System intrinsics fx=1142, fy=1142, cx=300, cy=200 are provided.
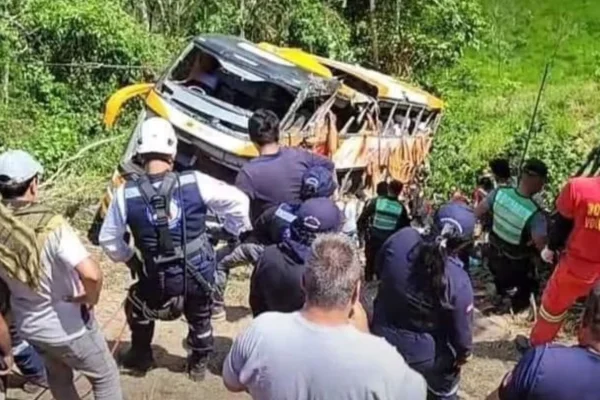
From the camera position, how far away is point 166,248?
6082 mm

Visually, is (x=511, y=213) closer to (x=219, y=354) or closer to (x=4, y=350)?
(x=219, y=354)

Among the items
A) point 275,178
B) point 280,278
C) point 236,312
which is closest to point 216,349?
point 236,312

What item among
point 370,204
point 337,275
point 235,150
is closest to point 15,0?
point 235,150

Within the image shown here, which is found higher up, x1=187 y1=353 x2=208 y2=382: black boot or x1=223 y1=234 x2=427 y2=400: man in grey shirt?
x1=223 y1=234 x2=427 y2=400: man in grey shirt

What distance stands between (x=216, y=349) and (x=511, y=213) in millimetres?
2407

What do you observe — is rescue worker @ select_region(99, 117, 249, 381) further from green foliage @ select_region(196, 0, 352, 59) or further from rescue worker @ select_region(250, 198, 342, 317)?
green foliage @ select_region(196, 0, 352, 59)

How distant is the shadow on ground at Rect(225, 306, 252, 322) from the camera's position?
8.21 meters

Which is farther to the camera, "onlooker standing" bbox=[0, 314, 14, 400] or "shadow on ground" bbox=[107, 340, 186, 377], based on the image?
"shadow on ground" bbox=[107, 340, 186, 377]

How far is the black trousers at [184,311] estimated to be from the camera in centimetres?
626

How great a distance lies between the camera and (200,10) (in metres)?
19.4

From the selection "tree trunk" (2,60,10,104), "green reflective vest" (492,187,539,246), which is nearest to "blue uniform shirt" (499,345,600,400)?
"green reflective vest" (492,187,539,246)

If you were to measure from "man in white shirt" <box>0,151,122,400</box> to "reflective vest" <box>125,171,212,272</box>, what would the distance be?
0.85 metres

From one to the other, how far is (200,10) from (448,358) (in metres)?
14.8

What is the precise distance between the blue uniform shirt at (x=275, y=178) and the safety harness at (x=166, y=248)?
80cm
